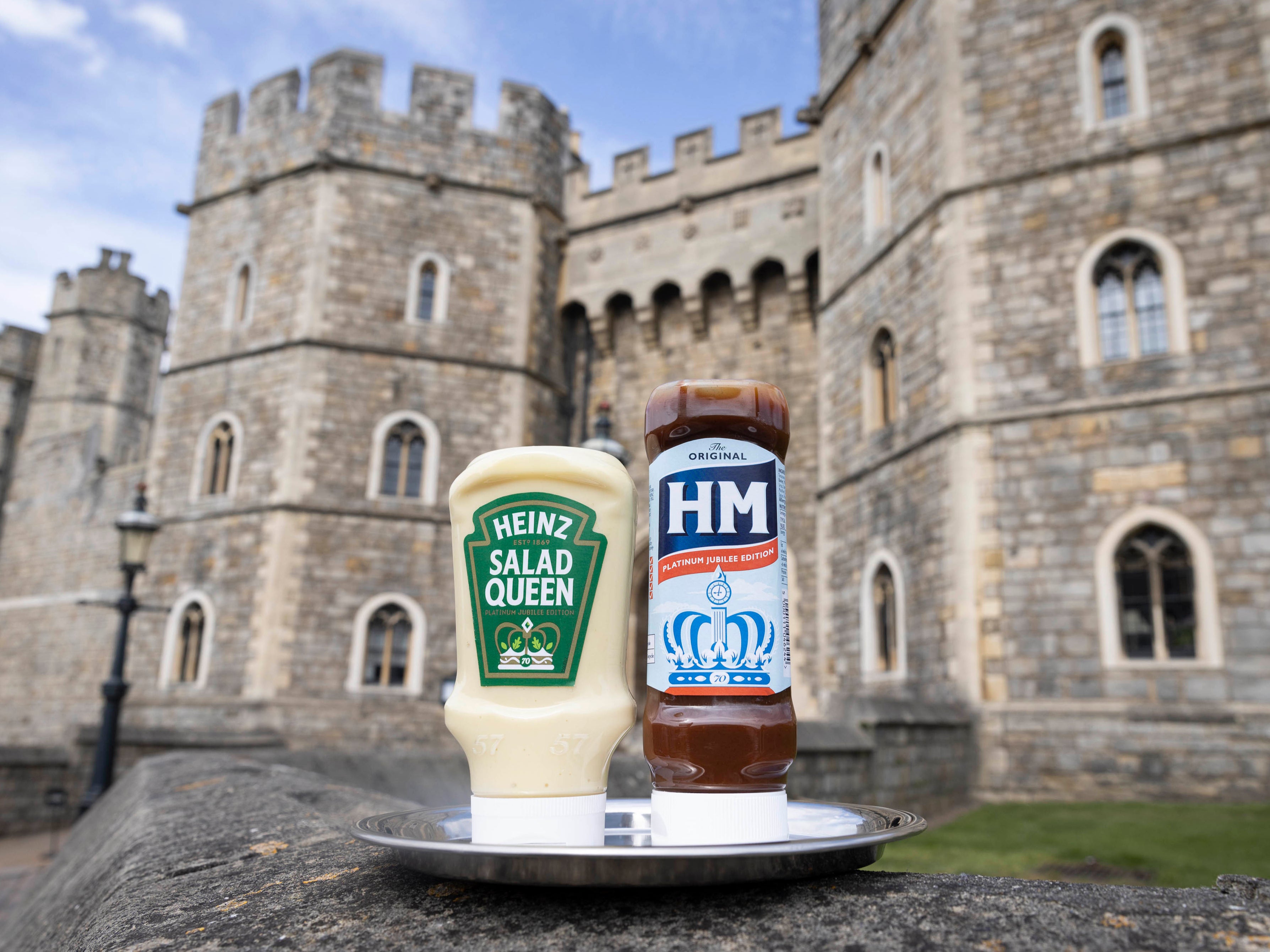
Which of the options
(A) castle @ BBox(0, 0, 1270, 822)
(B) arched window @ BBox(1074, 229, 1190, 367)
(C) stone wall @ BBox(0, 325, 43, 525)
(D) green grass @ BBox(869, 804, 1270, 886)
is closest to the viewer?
(D) green grass @ BBox(869, 804, 1270, 886)

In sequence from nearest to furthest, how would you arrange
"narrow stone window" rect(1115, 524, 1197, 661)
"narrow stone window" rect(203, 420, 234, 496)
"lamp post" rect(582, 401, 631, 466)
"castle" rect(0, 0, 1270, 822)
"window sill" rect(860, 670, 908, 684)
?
"lamp post" rect(582, 401, 631, 466) < "narrow stone window" rect(1115, 524, 1197, 661) < "castle" rect(0, 0, 1270, 822) < "window sill" rect(860, 670, 908, 684) < "narrow stone window" rect(203, 420, 234, 496)

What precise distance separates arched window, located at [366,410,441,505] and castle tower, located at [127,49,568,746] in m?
0.03

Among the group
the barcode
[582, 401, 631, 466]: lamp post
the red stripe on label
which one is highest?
[582, 401, 631, 466]: lamp post

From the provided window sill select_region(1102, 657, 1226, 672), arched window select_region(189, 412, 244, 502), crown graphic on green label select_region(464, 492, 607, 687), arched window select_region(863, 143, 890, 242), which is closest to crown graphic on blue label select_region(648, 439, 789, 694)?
crown graphic on green label select_region(464, 492, 607, 687)

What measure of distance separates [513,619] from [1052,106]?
32.3ft

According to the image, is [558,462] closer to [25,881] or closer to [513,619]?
[513,619]

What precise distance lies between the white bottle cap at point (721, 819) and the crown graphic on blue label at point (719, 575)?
0.13 m

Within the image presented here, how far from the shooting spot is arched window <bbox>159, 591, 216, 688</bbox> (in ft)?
43.7

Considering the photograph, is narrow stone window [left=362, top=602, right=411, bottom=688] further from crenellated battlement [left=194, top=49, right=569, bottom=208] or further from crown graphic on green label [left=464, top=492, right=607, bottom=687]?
crown graphic on green label [left=464, top=492, right=607, bottom=687]

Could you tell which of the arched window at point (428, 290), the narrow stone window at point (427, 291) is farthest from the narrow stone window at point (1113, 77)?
the narrow stone window at point (427, 291)

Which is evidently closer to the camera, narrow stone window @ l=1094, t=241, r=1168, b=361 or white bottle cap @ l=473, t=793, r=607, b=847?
white bottle cap @ l=473, t=793, r=607, b=847

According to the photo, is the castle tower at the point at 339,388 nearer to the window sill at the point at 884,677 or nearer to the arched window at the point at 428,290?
the arched window at the point at 428,290

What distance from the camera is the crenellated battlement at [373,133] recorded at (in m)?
14.5

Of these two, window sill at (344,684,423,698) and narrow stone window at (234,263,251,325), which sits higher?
narrow stone window at (234,263,251,325)
